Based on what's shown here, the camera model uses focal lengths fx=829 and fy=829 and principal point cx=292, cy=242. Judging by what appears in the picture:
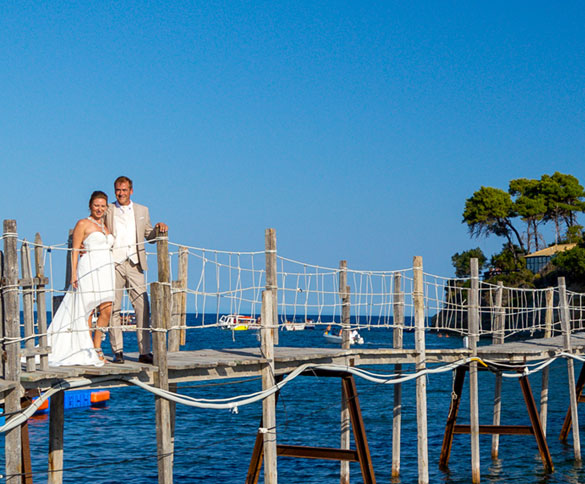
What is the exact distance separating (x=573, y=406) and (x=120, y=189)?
37.3 feet

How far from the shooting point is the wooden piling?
7.69 m

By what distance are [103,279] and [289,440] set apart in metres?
14.5

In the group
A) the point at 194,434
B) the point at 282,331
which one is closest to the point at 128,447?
the point at 194,434

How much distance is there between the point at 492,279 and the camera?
2832 inches

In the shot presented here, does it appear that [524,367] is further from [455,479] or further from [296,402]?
[296,402]

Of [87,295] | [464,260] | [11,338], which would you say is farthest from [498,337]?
[464,260]

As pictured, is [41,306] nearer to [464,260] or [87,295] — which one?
[87,295]

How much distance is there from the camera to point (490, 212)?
7212cm

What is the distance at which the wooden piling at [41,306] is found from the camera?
7688 millimetres

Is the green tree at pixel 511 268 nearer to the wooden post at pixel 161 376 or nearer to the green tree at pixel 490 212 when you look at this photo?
the green tree at pixel 490 212

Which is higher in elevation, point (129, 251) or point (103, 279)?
point (129, 251)

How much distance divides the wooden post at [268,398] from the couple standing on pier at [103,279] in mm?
1389

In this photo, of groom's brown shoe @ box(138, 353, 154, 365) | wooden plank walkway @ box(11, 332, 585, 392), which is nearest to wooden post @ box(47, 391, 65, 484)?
wooden plank walkway @ box(11, 332, 585, 392)

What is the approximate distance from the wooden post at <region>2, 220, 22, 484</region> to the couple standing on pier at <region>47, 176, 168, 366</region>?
66 centimetres
